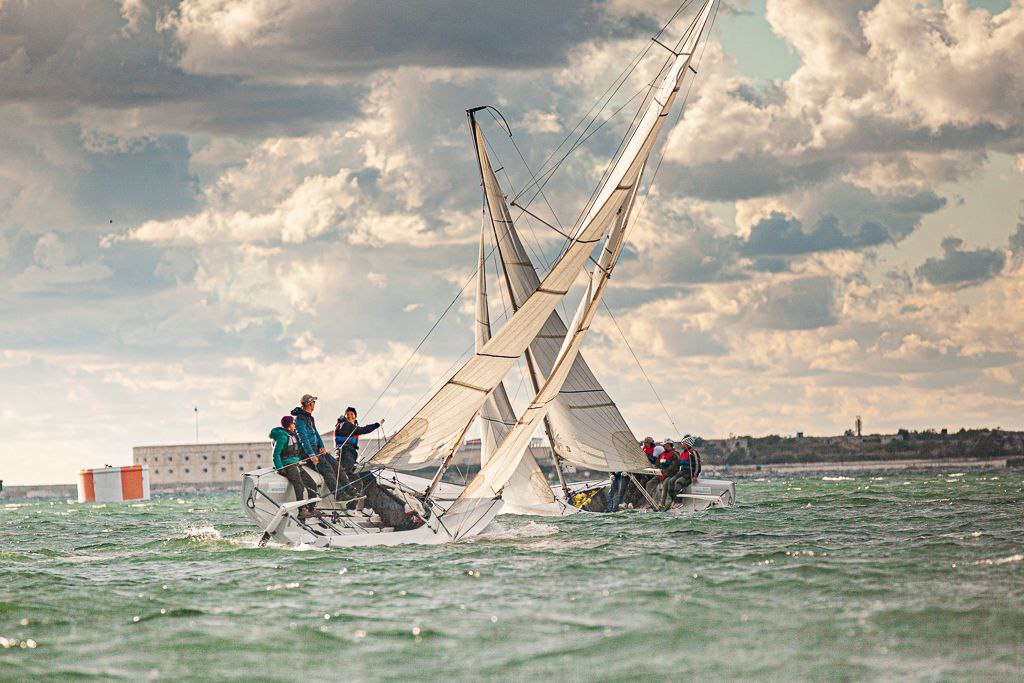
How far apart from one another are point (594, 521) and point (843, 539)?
7.25m

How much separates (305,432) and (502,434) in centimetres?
1065

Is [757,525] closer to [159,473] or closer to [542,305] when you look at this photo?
[542,305]

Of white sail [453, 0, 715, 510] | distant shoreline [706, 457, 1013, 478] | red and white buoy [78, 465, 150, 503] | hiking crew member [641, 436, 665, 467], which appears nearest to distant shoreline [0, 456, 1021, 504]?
distant shoreline [706, 457, 1013, 478]

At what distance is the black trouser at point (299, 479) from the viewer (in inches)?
884

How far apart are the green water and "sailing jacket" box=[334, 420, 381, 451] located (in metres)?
1.94

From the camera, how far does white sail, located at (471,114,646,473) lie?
30750mm

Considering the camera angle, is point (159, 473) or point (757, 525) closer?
point (757, 525)

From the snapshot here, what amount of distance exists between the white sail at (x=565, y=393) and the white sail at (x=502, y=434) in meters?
0.33

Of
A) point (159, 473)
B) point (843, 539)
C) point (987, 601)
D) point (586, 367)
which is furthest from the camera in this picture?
point (159, 473)

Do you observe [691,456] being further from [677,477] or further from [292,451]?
[292,451]

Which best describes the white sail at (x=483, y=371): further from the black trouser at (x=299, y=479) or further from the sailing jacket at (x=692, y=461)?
the sailing jacket at (x=692, y=461)

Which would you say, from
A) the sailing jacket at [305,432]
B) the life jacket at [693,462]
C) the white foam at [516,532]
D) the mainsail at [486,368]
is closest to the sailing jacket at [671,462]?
the life jacket at [693,462]

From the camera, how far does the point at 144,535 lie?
98.7 ft

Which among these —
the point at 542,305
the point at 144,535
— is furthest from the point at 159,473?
the point at 542,305
